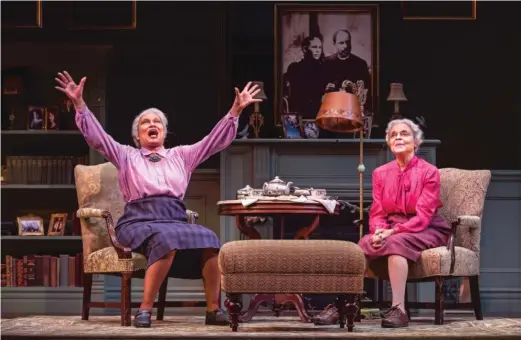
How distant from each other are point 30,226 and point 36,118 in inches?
34.0

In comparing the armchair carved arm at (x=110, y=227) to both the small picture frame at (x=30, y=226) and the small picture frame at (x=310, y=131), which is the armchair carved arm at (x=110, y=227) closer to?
the small picture frame at (x=30, y=226)

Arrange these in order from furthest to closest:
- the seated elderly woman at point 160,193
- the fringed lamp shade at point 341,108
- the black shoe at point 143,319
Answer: the fringed lamp shade at point 341,108, the seated elderly woman at point 160,193, the black shoe at point 143,319

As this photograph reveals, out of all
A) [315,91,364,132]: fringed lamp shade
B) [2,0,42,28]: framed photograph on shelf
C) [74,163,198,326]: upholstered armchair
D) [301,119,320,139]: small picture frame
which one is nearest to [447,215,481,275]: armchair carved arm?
[315,91,364,132]: fringed lamp shade

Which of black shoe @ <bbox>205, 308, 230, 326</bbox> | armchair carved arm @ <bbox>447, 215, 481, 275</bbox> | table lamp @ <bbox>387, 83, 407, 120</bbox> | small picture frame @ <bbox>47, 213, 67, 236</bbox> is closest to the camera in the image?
black shoe @ <bbox>205, 308, 230, 326</bbox>

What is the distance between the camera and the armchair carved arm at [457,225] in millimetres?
6172

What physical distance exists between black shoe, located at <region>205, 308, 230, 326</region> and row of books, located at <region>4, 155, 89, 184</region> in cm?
283

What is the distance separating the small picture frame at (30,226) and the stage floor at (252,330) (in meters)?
1.77

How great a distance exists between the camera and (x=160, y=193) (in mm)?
6141

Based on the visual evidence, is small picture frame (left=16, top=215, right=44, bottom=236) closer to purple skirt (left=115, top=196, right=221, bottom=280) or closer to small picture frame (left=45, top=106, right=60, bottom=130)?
small picture frame (left=45, top=106, right=60, bottom=130)

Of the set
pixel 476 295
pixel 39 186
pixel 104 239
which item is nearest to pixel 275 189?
pixel 104 239

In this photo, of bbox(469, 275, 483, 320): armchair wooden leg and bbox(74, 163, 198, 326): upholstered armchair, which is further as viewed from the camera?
bbox(469, 275, 483, 320): armchair wooden leg

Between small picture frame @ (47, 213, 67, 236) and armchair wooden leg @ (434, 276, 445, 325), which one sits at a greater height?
small picture frame @ (47, 213, 67, 236)

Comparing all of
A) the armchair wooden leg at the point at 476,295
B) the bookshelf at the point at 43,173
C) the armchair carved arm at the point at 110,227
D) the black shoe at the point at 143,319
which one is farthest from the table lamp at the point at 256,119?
the black shoe at the point at 143,319

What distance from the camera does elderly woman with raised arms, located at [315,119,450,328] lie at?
607cm
